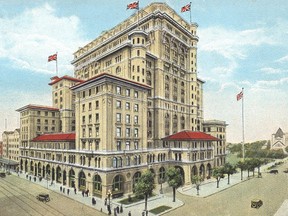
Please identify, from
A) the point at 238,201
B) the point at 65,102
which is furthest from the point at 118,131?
the point at 65,102

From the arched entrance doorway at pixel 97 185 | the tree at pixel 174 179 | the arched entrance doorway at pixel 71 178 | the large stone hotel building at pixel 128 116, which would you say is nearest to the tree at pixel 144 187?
the tree at pixel 174 179

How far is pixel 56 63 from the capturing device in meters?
97.4

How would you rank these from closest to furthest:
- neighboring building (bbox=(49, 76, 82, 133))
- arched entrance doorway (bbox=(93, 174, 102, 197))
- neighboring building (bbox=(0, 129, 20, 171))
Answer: arched entrance doorway (bbox=(93, 174, 102, 197)) < neighboring building (bbox=(49, 76, 82, 133)) < neighboring building (bbox=(0, 129, 20, 171))

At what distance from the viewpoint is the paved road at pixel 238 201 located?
137ft

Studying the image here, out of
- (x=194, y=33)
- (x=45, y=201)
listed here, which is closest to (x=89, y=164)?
(x=45, y=201)

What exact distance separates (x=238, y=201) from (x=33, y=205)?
40380 millimetres

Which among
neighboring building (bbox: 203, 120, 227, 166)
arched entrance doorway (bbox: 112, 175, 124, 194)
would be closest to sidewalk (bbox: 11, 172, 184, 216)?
arched entrance doorway (bbox: 112, 175, 124, 194)

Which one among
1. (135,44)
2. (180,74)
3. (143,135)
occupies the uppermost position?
(135,44)

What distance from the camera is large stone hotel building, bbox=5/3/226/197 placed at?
5388 centimetres

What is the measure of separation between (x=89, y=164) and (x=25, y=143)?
155 ft

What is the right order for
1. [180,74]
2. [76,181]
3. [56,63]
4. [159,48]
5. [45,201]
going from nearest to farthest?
[45,201], [76,181], [159,48], [180,74], [56,63]

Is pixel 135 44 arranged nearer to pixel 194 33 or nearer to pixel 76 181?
pixel 194 33

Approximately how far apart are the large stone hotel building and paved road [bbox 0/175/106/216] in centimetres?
681

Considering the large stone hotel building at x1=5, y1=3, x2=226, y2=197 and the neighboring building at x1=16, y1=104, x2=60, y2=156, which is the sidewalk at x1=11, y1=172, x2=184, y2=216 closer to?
the large stone hotel building at x1=5, y1=3, x2=226, y2=197
